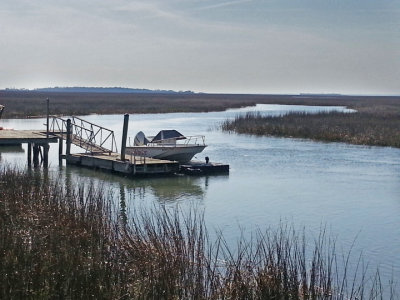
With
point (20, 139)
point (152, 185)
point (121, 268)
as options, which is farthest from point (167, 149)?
point (121, 268)

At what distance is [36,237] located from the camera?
11.4 m

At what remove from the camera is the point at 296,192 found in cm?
2536

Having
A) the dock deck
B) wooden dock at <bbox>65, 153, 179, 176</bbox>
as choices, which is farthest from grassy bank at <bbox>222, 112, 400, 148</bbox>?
the dock deck

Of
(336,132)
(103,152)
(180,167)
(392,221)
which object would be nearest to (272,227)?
(392,221)

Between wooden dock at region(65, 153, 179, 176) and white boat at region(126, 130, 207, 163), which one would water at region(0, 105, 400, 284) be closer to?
wooden dock at region(65, 153, 179, 176)

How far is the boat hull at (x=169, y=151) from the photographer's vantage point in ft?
101

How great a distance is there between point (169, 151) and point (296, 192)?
762 cm

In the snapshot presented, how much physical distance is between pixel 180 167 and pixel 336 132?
20.7 metres

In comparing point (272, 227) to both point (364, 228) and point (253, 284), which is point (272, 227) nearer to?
point (364, 228)

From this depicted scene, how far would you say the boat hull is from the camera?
101 feet

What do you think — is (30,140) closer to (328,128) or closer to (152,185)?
(152,185)

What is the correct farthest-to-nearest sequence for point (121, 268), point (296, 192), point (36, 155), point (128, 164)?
point (36, 155) → point (128, 164) → point (296, 192) → point (121, 268)

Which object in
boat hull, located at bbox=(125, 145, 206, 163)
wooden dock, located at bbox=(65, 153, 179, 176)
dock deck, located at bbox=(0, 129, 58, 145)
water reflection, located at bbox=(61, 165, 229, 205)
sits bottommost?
water reflection, located at bbox=(61, 165, 229, 205)

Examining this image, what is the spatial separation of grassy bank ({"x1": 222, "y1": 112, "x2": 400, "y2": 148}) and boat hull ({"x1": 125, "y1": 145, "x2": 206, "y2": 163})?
17.4m
